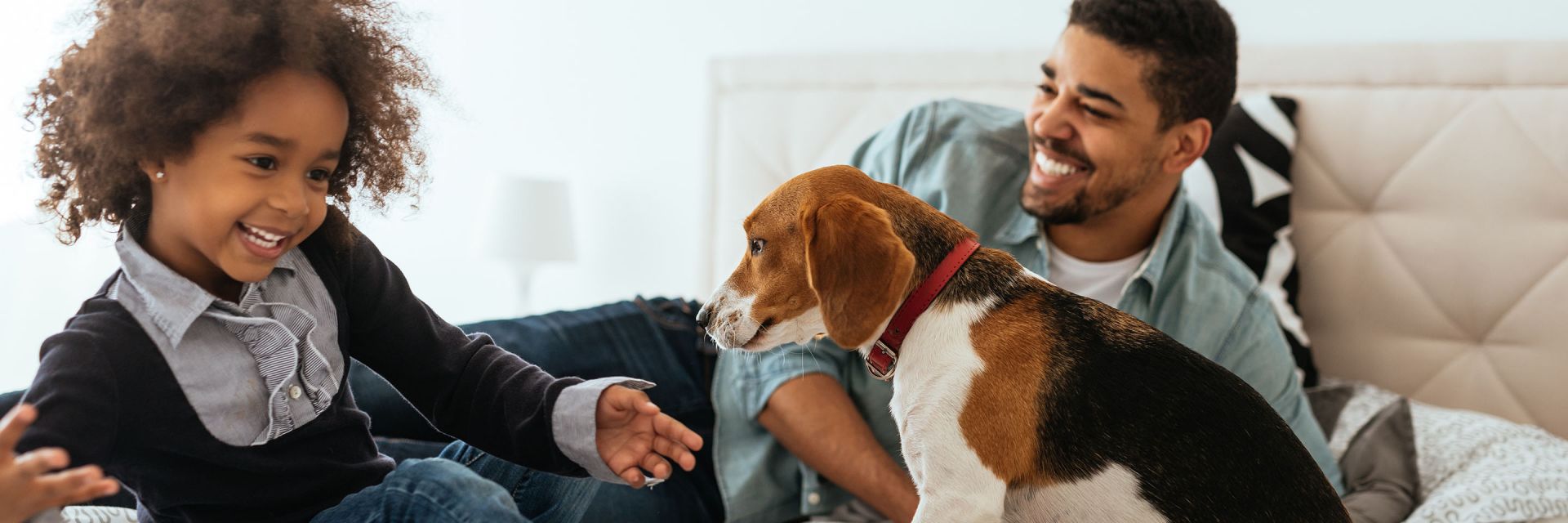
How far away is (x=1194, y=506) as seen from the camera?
40.2 inches

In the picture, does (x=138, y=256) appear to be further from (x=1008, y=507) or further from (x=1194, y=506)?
(x=1194, y=506)

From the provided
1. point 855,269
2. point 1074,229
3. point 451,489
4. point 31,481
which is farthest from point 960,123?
point 31,481

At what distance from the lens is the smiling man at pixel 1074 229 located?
187cm

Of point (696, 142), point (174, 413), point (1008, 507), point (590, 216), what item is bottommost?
point (590, 216)

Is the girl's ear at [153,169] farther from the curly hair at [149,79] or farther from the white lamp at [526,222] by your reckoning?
the white lamp at [526,222]

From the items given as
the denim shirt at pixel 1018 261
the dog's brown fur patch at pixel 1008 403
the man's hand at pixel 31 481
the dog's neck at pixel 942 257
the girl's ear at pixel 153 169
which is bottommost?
the denim shirt at pixel 1018 261

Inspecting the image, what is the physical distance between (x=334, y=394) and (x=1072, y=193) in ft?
4.36

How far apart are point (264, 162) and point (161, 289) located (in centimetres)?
16

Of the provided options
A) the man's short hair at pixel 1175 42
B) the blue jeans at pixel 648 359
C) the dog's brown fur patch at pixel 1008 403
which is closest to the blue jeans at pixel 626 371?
the blue jeans at pixel 648 359

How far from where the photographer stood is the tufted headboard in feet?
8.03

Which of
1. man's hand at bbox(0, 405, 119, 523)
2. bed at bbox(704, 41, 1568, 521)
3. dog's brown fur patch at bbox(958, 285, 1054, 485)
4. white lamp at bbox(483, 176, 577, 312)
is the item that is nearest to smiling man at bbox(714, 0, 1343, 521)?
bed at bbox(704, 41, 1568, 521)

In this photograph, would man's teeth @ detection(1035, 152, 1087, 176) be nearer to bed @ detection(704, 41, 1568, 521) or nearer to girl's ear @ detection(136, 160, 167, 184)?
bed @ detection(704, 41, 1568, 521)

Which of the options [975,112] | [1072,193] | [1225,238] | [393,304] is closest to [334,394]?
[393,304]

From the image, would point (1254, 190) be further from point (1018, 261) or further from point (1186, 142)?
point (1018, 261)
